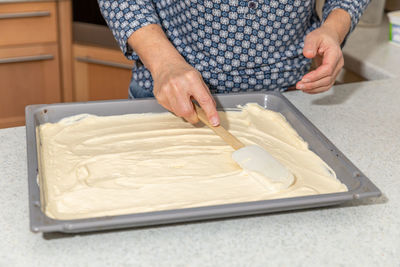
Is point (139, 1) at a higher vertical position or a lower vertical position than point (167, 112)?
higher

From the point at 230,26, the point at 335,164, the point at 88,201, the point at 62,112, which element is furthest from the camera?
the point at 230,26

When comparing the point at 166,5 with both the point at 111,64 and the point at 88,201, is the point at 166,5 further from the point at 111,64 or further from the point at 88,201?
the point at 111,64

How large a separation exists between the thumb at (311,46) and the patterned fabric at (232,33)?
0.09 metres

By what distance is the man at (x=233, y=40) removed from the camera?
35.0 inches

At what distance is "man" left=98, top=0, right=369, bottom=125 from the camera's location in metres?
0.89

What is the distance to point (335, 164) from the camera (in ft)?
2.39

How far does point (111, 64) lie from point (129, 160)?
1.29m

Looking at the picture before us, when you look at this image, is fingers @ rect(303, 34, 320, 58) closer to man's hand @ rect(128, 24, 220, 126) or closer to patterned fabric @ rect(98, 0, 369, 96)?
patterned fabric @ rect(98, 0, 369, 96)

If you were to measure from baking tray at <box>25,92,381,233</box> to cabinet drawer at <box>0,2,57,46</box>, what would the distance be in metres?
1.10

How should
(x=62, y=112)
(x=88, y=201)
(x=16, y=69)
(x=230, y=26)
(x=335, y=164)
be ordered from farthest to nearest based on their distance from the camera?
1. (x=16, y=69)
2. (x=230, y=26)
3. (x=62, y=112)
4. (x=335, y=164)
5. (x=88, y=201)

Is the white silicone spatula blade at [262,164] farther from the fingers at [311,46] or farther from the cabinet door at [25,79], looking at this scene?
the cabinet door at [25,79]

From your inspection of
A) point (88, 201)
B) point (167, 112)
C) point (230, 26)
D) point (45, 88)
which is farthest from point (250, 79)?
point (45, 88)

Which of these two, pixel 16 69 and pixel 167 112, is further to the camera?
pixel 16 69

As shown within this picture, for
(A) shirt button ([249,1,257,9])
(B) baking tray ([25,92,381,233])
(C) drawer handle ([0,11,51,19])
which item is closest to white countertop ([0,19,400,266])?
(B) baking tray ([25,92,381,233])
